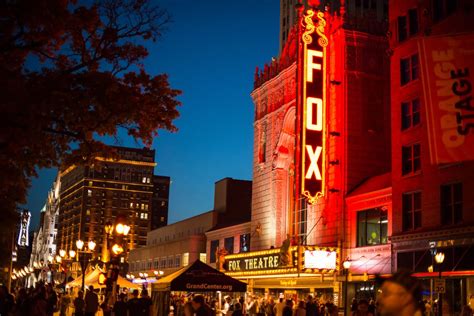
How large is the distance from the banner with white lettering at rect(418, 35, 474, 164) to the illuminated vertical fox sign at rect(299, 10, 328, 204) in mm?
24308

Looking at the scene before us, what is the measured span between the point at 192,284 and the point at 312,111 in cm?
2143

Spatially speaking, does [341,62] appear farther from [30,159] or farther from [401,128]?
[30,159]

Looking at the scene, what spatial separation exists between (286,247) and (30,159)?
89.4 ft

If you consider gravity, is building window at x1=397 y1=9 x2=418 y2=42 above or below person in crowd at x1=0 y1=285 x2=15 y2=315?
above

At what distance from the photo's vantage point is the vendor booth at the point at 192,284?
21.7 metres

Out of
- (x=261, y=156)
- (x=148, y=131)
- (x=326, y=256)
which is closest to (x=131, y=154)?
(x=261, y=156)

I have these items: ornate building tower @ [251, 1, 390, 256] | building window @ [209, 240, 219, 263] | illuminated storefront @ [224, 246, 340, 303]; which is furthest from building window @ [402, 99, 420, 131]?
building window @ [209, 240, 219, 263]

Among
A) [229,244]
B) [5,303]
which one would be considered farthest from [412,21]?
[229,244]

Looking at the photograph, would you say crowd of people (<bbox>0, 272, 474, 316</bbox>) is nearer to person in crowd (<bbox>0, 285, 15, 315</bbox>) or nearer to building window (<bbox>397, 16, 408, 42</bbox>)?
person in crowd (<bbox>0, 285, 15, 315</bbox>)

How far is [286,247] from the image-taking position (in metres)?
41.2

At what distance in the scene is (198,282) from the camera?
2211 cm

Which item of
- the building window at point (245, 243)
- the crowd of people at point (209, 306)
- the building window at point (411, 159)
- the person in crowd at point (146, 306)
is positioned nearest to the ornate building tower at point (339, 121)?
the crowd of people at point (209, 306)

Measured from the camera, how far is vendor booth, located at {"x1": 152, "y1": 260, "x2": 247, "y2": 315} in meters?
21.7

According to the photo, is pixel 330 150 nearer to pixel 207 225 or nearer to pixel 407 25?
pixel 407 25
